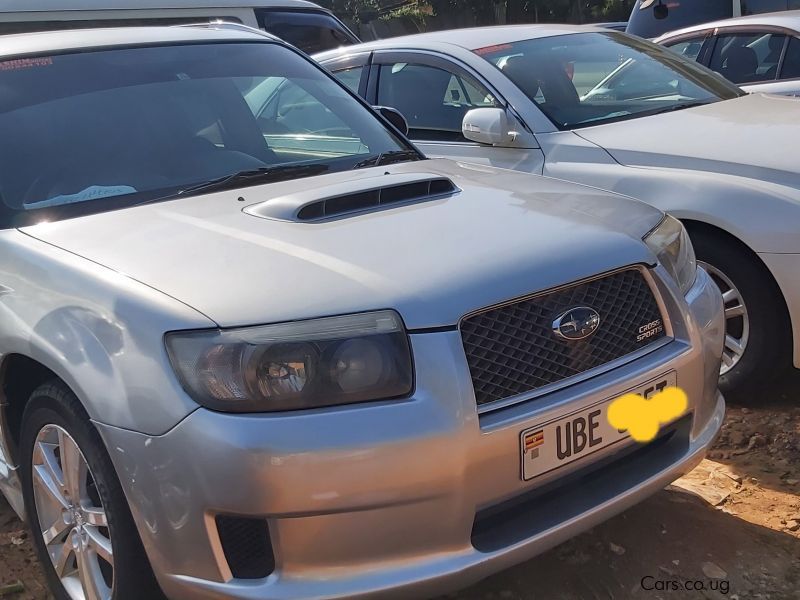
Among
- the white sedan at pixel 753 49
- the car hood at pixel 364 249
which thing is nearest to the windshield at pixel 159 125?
the car hood at pixel 364 249

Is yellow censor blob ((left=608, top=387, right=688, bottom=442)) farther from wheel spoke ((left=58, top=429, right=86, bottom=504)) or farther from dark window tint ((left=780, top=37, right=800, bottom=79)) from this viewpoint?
dark window tint ((left=780, top=37, right=800, bottom=79))

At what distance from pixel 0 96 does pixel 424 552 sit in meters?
2.10

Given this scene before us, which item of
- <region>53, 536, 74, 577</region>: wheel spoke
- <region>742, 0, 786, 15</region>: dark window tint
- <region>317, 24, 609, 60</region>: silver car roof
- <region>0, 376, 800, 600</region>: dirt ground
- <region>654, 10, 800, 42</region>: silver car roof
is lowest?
<region>0, 376, 800, 600</region>: dirt ground

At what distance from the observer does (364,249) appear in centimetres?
231

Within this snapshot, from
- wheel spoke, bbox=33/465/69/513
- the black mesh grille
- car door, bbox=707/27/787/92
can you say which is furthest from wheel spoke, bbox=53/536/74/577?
car door, bbox=707/27/787/92

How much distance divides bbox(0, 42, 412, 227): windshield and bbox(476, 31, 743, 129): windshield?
4.11ft

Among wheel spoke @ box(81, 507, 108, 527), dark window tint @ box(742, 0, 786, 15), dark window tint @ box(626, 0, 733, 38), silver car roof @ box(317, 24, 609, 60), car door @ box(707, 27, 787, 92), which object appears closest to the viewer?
wheel spoke @ box(81, 507, 108, 527)

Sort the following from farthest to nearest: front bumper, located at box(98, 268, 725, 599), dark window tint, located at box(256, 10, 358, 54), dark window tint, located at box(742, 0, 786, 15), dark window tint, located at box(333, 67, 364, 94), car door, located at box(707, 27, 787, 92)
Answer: dark window tint, located at box(742, 0, 786, 15) → dark window tint, located at box(256, 10, 358, 54) → car door, located at box(707, 27, 787, 92) → dark window tint, located at box(333, 67, 364, 94) → front bumper, located at box(98, 268, 725, 599)

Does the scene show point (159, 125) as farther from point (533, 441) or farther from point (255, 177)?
point (533, 441)

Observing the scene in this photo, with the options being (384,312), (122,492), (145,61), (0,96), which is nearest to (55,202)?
(0,96)

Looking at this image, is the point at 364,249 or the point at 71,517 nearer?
the point at 364,249

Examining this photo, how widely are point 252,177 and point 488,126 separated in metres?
1.67

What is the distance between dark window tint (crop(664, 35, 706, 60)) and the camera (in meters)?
6.67

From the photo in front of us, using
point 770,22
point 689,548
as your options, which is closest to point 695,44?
point 770,22
